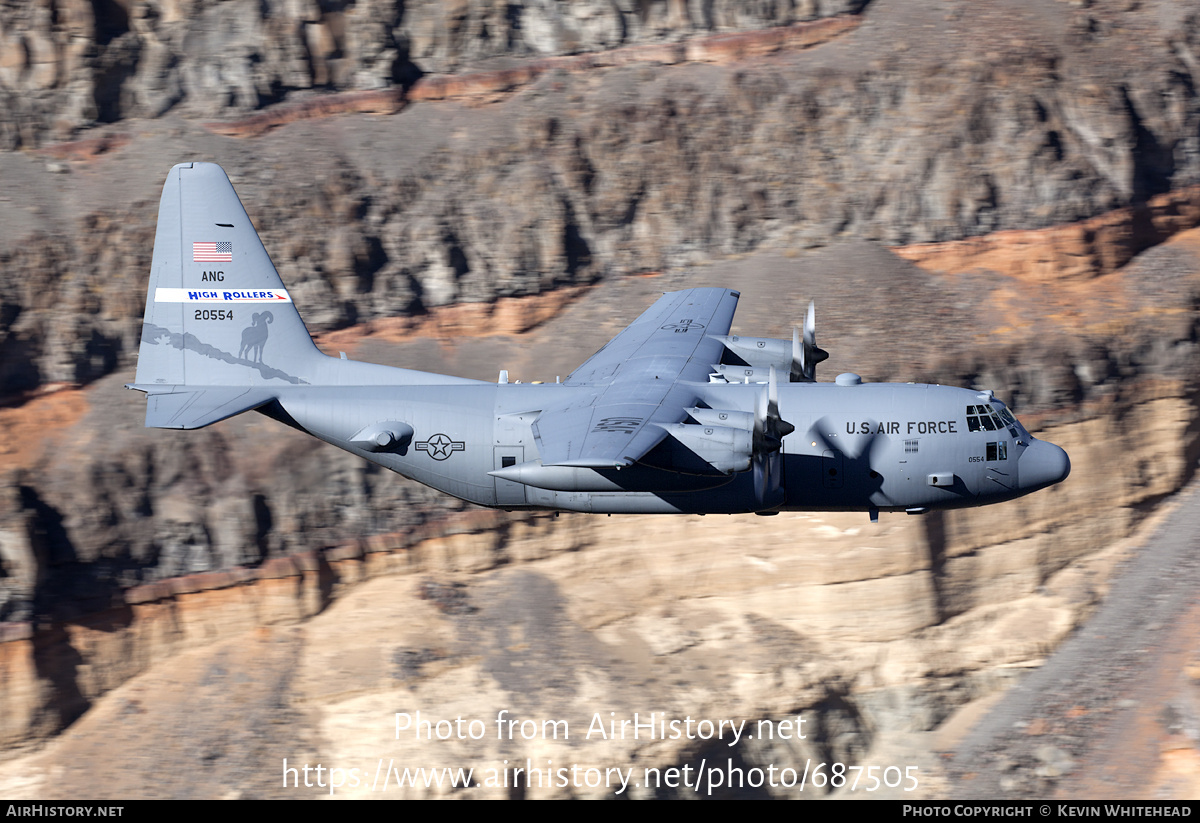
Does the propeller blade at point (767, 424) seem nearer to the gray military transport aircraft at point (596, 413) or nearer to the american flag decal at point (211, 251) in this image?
the gray military transport aircraft at point (596, 413)

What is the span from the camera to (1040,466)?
2475 cm

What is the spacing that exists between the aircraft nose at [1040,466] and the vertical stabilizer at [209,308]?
16515 mm

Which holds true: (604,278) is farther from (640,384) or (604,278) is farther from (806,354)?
(640,384)

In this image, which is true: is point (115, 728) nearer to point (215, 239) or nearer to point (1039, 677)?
point (215, 239)

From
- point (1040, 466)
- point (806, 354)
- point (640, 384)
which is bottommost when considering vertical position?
point (1040, 466)

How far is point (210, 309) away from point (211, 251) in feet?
4.63

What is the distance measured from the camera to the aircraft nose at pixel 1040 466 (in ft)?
81.0

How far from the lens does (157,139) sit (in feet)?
145

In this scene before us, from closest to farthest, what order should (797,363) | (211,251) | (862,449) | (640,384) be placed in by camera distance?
(862,449)
(640,384)
(797,363)
(211,251)

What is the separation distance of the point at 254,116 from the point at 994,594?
33.1m

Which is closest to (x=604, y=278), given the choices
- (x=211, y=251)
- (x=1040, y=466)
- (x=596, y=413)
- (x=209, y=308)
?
(x=211, y=251)

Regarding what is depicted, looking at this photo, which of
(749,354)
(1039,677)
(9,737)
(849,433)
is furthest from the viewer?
(1039,677)

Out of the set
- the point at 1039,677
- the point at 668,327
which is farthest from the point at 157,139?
the point at 1039,677

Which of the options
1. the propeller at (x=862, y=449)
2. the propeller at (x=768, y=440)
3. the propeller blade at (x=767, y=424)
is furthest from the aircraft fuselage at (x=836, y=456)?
the propeller blade at (x=767, y=424)
